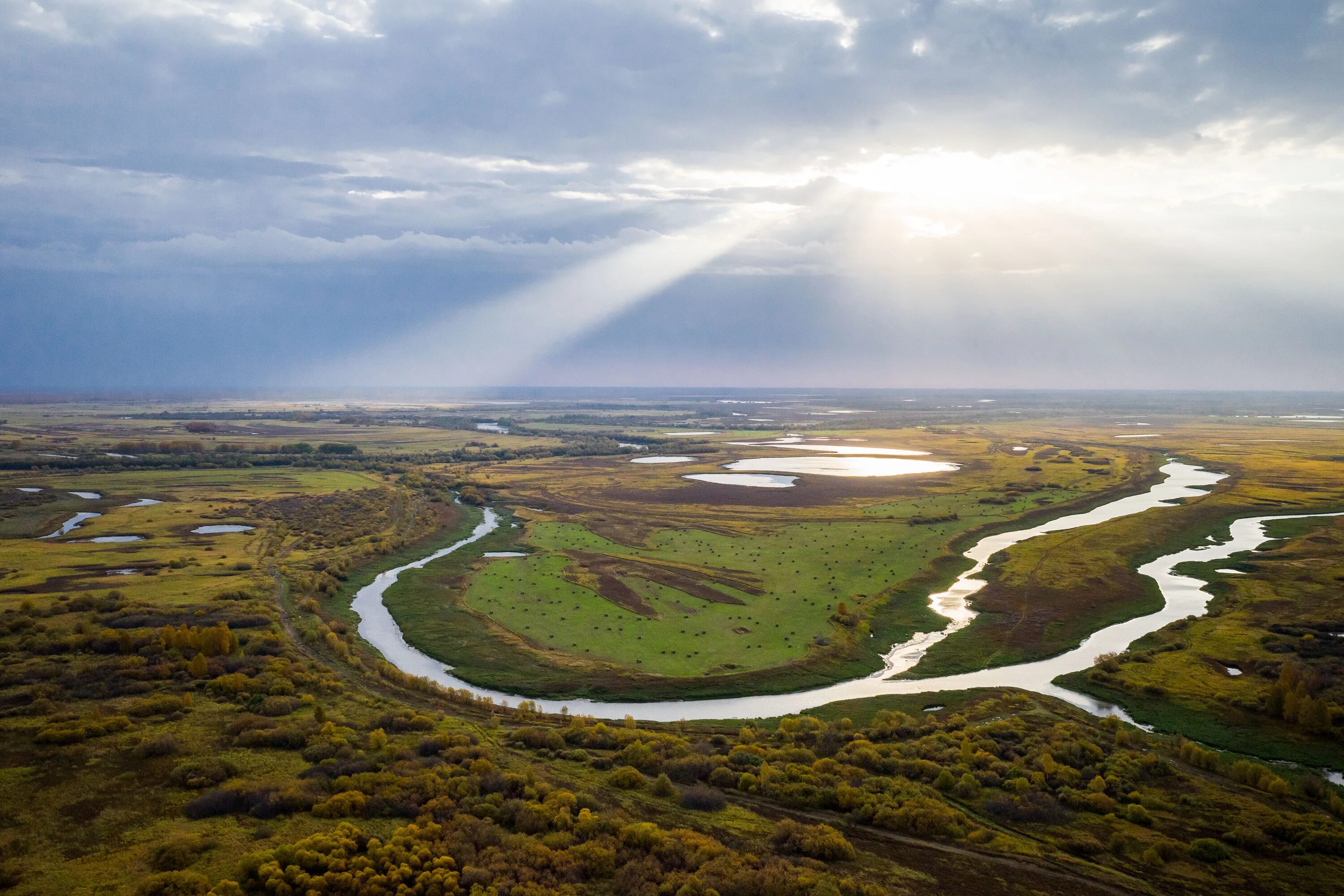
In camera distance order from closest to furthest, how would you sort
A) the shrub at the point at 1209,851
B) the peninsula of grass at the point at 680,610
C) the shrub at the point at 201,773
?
the shrub at the point at 1209,851, the shrub at the point at 201,773, the peninsula of grass at the point at 680,610

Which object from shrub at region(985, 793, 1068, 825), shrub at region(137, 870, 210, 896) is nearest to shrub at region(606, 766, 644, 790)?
shrub at region(985, 793, 1068, 825)

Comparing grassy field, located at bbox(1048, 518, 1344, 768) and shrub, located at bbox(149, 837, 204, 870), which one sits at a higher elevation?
shrub, located at bbox(149, 837, 204, 870)

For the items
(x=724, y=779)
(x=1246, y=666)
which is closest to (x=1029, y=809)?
(x=724, y=779)

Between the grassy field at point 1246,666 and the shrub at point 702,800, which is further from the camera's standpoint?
the grassy field at point 1246,666

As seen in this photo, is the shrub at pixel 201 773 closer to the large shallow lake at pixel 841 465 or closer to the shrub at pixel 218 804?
the shrub at pixel 218 804

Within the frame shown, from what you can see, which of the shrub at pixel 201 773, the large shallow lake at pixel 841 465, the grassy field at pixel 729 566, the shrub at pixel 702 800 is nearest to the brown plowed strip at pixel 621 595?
the grassy field at pixel 729 566

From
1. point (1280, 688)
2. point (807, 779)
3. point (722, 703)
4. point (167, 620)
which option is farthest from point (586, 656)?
point (1280, 688)

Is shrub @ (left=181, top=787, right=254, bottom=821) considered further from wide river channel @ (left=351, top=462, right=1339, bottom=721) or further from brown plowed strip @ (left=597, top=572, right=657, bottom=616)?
brown plowed strip @ (left=597, top=572, right=657, bottom=616)
